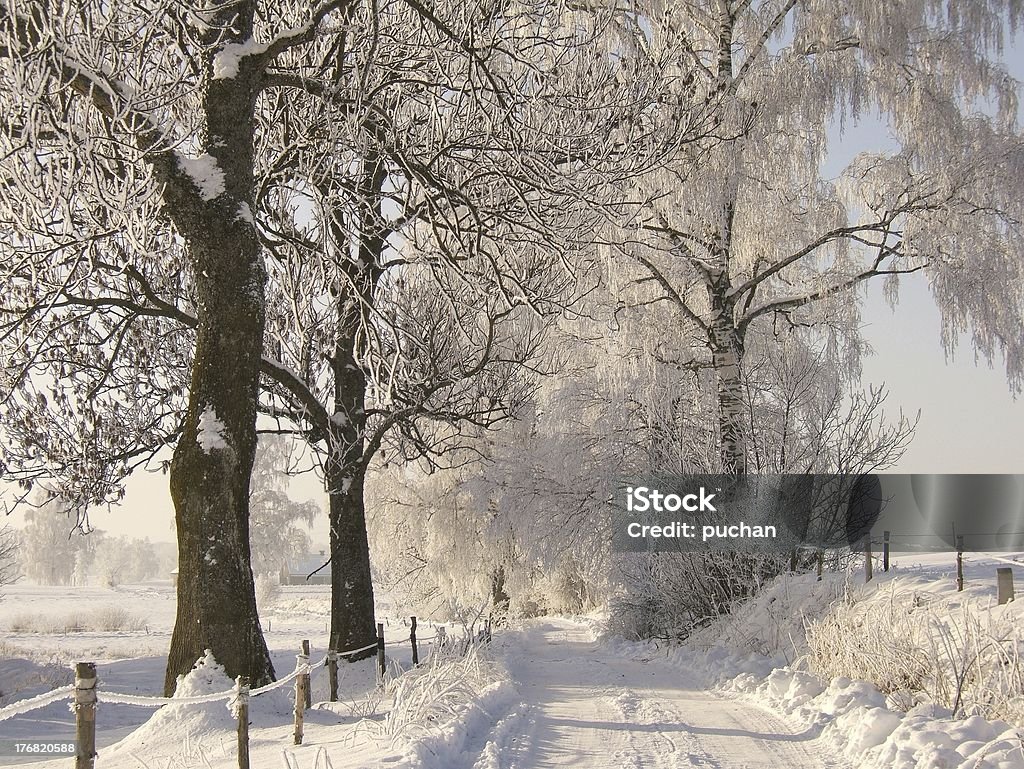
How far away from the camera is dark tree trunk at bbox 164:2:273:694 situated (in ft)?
25.5

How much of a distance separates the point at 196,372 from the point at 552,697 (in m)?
4.95

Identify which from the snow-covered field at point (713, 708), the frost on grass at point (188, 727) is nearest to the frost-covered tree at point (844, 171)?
the snow-covered field at point (713, 708)

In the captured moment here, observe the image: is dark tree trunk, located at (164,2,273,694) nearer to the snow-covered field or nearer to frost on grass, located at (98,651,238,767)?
frost on grass, located at (98,651,238,767)

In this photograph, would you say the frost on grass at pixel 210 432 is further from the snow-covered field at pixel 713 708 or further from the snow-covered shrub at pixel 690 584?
the snow-covered shrub at pixel 690 584

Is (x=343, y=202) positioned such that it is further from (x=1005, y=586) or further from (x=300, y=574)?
(x=300, y=574)

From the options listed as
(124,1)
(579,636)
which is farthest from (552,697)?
(579,636)

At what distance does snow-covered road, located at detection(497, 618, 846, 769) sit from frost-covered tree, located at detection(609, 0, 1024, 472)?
461cm

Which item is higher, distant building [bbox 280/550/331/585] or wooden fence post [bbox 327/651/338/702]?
wooden fence post [bbox 327/651/338/702]

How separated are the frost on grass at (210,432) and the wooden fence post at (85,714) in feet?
10.2

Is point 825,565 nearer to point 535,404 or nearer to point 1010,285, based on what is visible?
point 1010,285

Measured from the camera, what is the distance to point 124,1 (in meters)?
7.99

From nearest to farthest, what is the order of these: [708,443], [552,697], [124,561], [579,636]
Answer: [552,697] < [708,443] < [579,636] < [124,561]

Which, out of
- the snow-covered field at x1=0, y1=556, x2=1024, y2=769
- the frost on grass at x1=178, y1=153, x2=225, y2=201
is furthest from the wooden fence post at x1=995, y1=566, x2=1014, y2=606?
the frost on grass at x1=178, y1=153, x2=225, y2=201

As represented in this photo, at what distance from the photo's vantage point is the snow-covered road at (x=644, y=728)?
5859 millimetres
